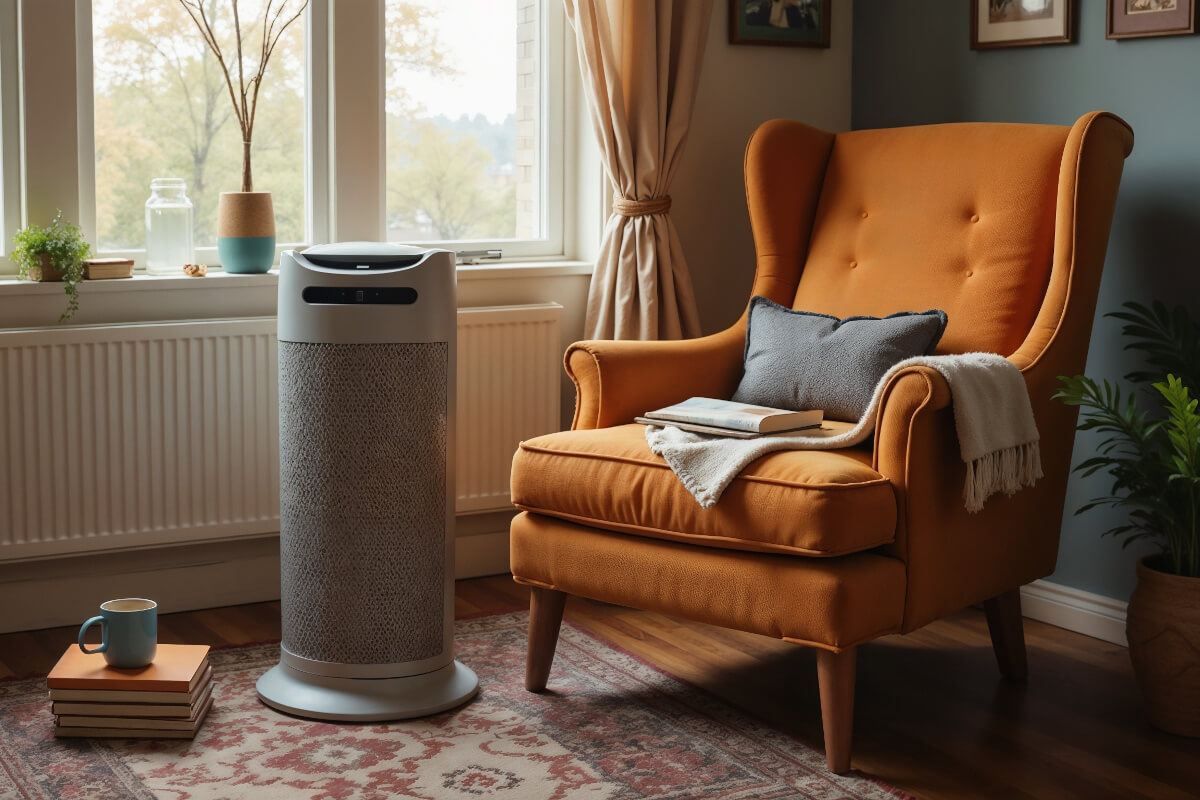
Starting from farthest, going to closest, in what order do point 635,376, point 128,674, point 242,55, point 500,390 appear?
1. point 500,390
2. point 242,55
3. point 635,376
4. point 128,674

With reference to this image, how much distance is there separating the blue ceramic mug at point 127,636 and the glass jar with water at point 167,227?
37.3 inches

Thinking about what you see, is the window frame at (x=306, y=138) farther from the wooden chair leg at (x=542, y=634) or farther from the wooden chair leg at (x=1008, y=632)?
the wooden chair leg at (x=1008, y=632)

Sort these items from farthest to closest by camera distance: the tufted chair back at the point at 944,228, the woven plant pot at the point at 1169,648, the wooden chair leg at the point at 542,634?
the tufted chair back at the point at 944,228 → the wooden chair leg at the point at 542,634 → the woven plant pot at the point at 1169,648

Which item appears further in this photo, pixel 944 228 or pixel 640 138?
pixel 640 138

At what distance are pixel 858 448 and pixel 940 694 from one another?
0.54m

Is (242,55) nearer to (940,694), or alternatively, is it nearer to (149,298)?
(149,298)

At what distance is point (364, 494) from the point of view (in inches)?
90.5

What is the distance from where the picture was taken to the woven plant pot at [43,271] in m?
2.69

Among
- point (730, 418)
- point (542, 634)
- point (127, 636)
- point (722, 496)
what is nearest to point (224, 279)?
point (127, 636)

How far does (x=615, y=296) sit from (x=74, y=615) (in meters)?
1.39

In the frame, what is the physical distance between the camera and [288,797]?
2000 millimetres

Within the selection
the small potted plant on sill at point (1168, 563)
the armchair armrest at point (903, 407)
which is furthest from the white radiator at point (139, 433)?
the small potted plant on sill at point (1168, 563)

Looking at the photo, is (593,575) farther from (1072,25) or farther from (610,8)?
(1072,25)

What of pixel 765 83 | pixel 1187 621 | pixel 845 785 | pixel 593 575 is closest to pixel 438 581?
pixel 593 575
